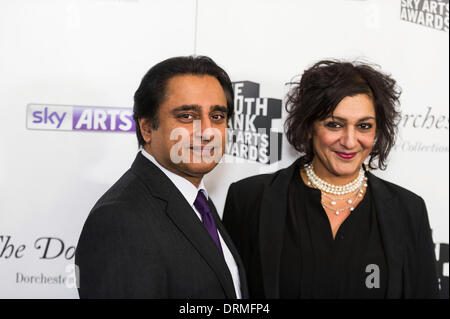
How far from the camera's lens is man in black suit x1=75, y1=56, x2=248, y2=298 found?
1117 mm

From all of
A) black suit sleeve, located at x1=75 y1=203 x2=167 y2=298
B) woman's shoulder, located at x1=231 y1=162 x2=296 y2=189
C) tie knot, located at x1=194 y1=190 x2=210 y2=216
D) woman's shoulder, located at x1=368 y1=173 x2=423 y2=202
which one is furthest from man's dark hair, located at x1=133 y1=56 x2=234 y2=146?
woman's shoulder, located at x1=368 y1=173 x2=423 y2=202

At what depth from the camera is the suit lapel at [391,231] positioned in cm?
158

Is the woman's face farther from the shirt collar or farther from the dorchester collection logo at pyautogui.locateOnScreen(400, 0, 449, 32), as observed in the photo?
the dorchester collection logo at pyautogui.locateOnScreen(400, 0, 449, 32)

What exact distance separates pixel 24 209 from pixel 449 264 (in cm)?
204

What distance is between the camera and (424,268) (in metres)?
1.66

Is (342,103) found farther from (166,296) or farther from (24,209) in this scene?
(24,209)

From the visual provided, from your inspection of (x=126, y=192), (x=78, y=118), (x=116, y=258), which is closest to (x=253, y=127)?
(x=78, y=118)

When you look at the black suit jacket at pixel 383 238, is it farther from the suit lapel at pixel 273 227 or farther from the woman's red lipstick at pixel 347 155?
the woman's red lipstick at pixel 347 155

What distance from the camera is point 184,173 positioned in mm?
1404

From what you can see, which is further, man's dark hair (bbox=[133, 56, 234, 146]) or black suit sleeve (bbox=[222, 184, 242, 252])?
black suit sleeve (bbox=[222, 184, 242, 252])

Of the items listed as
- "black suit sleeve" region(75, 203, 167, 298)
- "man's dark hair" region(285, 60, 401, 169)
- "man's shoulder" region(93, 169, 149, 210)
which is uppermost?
"man's dark hair" region(285, 60, 401, 169)

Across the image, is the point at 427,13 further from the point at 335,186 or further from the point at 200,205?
the point at 200,205

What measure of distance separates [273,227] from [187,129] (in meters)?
0.53

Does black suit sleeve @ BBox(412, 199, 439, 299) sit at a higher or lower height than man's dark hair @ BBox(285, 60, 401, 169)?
lower
